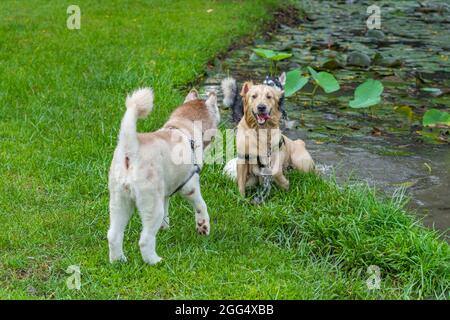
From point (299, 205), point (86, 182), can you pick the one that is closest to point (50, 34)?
point (86, 182)

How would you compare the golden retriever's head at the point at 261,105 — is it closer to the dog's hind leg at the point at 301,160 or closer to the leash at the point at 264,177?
the leash at the point at 264,177

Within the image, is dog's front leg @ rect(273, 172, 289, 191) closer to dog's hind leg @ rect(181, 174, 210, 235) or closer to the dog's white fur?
dog's hind leg @ rect(181, 174, 210, 235)

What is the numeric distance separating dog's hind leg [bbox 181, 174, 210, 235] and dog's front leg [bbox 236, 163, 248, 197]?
913 mm

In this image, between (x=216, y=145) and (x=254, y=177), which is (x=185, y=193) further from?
(x=216, y=145)

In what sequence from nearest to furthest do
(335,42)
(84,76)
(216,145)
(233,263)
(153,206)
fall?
(153,206), (233,263), (216,145), (84,76), (335,42)

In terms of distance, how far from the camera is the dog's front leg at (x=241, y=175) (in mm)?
6195

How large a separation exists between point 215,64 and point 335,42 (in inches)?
108

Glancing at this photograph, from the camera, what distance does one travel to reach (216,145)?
23.7 feet

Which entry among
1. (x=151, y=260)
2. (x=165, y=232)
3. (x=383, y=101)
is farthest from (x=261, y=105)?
(x=383, y=101)

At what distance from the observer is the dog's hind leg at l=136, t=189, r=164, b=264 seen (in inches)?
183

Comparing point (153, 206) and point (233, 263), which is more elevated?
point (153, 206)

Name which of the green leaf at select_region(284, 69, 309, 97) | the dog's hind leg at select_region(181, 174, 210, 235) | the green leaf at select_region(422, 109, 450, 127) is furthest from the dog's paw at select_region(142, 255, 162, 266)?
the green leaf at select_region(422, 109, 450, 127)

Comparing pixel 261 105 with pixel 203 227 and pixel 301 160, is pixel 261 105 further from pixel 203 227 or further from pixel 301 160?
pixel 203 227

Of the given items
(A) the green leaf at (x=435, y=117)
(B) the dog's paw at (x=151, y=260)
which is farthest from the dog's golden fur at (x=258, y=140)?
(A) the green leaf at (x=435, y=117)
